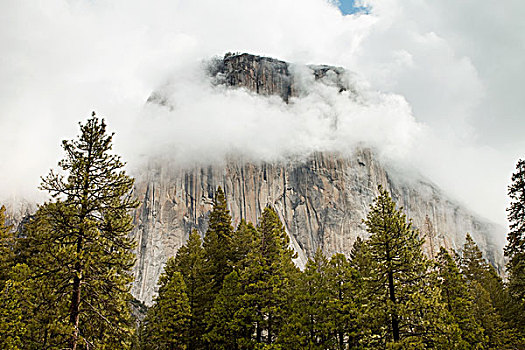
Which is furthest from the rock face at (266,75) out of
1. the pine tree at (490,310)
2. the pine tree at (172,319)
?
the pine tree at (172,319)

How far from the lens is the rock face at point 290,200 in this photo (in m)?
86.9

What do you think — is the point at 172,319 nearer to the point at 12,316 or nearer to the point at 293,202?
the point at 12,316

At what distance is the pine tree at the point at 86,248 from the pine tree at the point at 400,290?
1192 centimetres

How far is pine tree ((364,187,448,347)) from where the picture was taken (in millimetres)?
17812

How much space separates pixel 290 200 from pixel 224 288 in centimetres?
7533

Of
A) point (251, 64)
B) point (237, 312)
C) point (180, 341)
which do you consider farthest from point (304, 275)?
point (251, 64)

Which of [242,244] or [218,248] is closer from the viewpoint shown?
[242,244]

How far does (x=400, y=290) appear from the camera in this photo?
18766mm

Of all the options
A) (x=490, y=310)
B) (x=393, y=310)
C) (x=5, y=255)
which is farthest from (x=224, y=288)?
(x=490, y=310)

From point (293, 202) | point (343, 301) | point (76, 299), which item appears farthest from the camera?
point (293, 202)

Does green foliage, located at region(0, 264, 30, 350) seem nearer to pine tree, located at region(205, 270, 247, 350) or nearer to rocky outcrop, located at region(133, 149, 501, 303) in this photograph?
pine tree, located at region(205, 270, 247, 350)

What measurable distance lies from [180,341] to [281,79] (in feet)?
352

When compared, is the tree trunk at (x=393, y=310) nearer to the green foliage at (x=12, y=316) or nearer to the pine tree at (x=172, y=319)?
the pine tree at (x=172, y=319)

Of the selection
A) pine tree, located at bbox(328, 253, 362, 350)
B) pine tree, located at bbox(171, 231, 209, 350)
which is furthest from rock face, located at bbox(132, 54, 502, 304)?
pine tree, located at bbox(328, 253, 362, 350)
